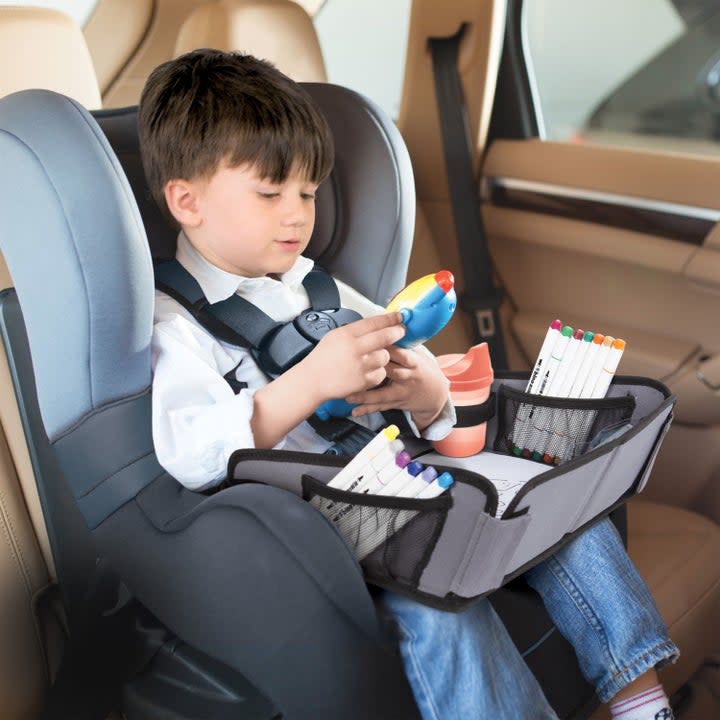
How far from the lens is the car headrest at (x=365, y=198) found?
157cm

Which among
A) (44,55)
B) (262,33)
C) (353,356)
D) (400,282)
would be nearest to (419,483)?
(353,356)

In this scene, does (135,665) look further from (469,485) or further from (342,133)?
(342,133)

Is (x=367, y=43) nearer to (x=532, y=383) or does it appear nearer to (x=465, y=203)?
(x=465, y=203)

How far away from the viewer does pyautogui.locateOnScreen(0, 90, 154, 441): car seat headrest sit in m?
1.20

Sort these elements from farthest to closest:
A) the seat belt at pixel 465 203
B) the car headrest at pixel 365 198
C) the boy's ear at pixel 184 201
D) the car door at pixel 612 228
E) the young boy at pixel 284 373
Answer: the seat belt at pixel 465 203 < the car door at pixel 612 228 < the car headrest at pixel 365 198 < the boy's ear at pixel 184 201 < the young boy at pixel 284 373

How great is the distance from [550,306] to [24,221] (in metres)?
1.35

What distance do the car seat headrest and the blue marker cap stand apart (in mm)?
381

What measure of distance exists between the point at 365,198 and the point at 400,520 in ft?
1.93

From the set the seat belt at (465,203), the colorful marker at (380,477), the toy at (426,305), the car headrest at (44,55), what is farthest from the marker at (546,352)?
the seat belt at (465,203)

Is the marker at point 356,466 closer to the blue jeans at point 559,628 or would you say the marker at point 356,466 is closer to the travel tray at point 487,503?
the travel tray at point 487,503

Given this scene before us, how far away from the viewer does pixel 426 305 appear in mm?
1271

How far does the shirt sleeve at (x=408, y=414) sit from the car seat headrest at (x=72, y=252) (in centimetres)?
38

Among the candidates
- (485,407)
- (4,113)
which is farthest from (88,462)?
(485,407)

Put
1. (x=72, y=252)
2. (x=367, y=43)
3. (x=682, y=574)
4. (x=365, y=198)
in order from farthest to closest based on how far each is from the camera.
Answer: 1. (x=367, y=43)
2. (x=682, y=574)
3. (x=365, y=198)
4. (x=72, y=252)
